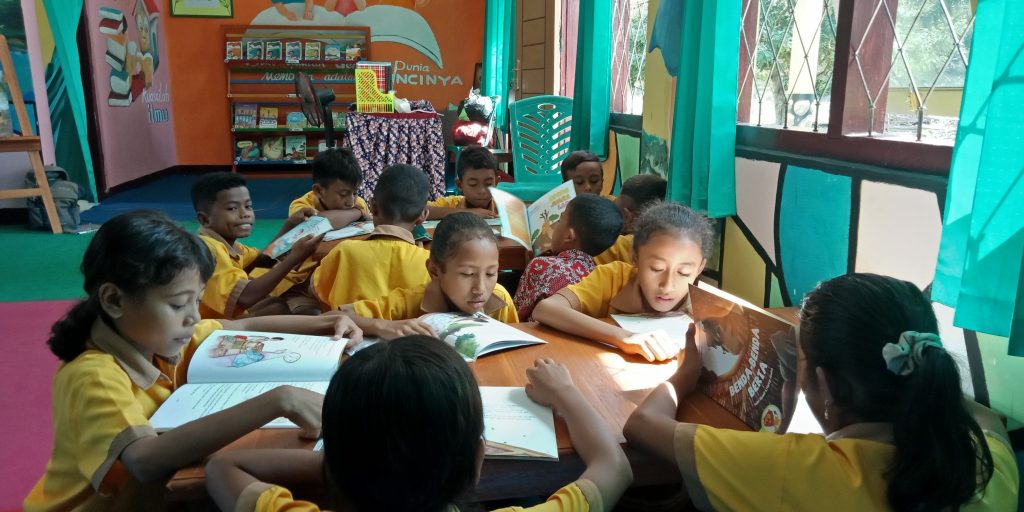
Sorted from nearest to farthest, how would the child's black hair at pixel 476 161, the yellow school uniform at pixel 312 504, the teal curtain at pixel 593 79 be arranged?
1. the yellow school uniform at pixel 312 504
2. the child's black hair at pixel 476 161
3. the teal curtain at pixel 593 79

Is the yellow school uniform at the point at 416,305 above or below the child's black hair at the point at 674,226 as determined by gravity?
below

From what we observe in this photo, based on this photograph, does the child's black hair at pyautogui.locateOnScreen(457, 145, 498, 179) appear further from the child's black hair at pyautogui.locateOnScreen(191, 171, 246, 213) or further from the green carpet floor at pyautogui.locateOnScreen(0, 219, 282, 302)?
the green carpet floor at pyautogui.locateOnScreen(0, 219, 282, 302)

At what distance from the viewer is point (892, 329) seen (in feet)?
2.76

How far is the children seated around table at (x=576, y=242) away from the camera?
196 cm

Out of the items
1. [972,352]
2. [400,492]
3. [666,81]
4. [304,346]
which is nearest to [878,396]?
[400,492]

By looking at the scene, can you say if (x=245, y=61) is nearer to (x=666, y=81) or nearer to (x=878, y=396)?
(x=666, y=81)

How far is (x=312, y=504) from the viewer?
801mm

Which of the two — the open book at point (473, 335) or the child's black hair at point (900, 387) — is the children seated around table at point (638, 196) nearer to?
Answer: the open book at point (473, 335)

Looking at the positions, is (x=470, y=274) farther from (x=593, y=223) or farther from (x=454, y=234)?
(x=593, y=223)

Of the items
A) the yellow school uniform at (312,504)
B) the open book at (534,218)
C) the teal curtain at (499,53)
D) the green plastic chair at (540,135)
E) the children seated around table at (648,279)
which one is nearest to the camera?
the yellow school uniform at (312,504)

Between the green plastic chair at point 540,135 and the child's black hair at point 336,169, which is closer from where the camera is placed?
the child's black hair at point 336,169

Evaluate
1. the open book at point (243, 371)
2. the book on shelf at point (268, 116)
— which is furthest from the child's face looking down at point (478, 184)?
the book on shelf at point (268, 116)

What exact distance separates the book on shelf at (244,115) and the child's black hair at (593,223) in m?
7.19

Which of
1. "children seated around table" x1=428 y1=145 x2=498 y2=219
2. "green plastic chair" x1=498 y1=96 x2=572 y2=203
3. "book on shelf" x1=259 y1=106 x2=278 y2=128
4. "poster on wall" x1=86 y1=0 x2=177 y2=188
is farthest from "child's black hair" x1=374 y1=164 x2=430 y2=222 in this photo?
"book on shelf" x1=259 y1=106 x2=278 y2=128
